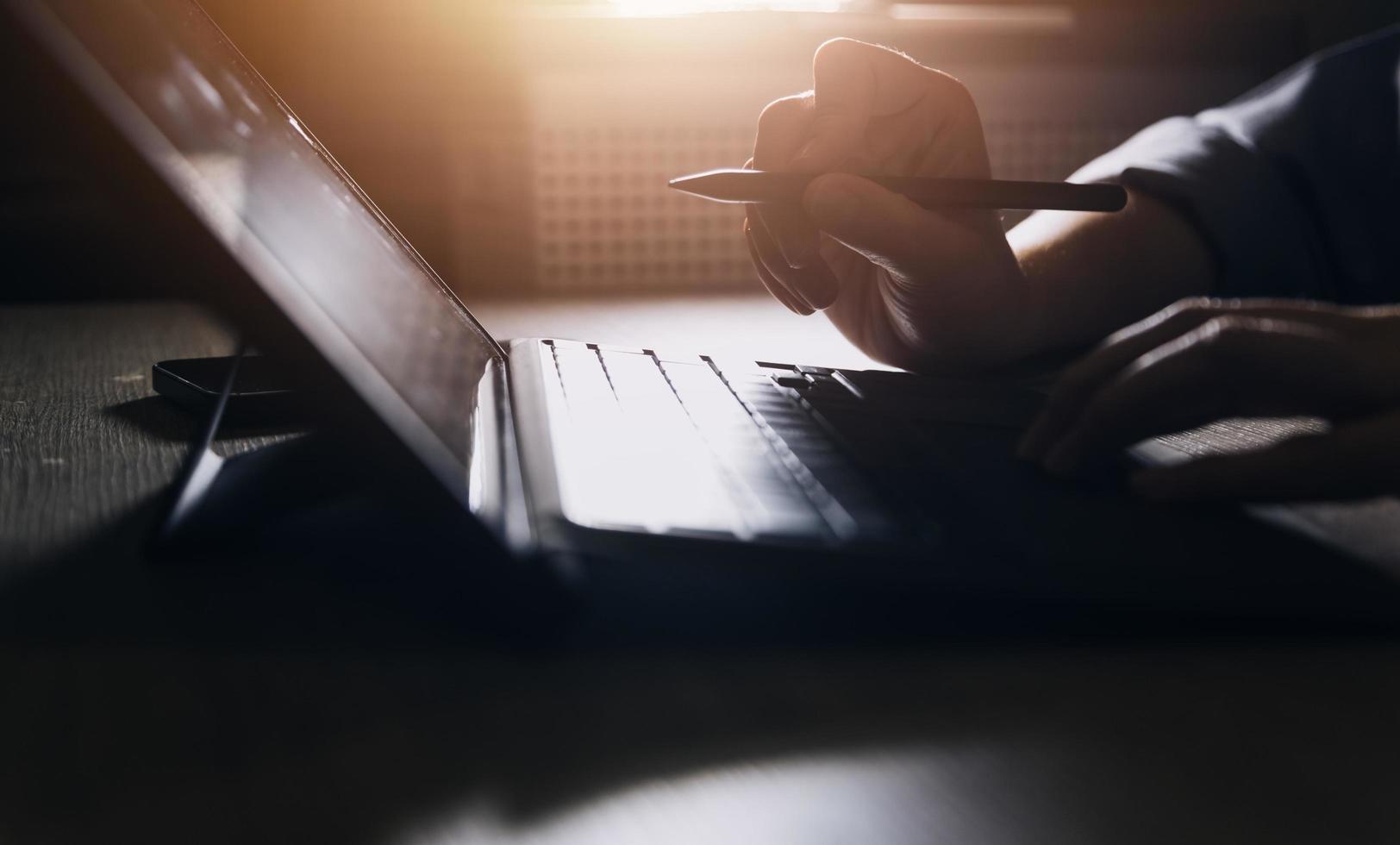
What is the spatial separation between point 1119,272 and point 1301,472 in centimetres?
44

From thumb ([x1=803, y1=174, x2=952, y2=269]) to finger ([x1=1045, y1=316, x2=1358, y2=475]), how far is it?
24 cm

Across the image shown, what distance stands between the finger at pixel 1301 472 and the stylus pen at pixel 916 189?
0.28 meters

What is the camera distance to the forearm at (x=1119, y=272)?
746 mm

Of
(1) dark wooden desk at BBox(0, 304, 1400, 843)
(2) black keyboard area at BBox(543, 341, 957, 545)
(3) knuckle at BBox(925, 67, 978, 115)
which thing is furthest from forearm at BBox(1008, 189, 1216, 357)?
(1) dark wooden desk at BBox(0, 304, 1400, 843)

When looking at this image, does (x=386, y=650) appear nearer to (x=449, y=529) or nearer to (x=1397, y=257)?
(x=449, y=529)

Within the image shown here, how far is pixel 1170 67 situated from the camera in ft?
5.68

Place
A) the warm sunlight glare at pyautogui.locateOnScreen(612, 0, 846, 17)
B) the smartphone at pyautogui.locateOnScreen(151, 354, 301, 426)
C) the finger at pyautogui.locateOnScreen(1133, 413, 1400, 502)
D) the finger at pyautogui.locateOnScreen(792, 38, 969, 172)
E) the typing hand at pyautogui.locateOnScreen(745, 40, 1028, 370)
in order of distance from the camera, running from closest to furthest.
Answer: the finger at pyautogui.locateOnScreen(1133, 413, 1400, 502), the smartphone at pyautogui.locateOnScreen(151, 354, 301, 426), the typing hand at pyautogui.locateOnScreen(745, 40, 1028, 370), the finger at pyautogui.locateOnScreen(792, 38, 969, 172), the warm sunlight glare at pyautogui.locateOnScreen(612, 0, 846, 17)

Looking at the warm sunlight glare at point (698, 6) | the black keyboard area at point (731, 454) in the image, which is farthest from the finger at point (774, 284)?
the warm sunlight glare at point (698, 6)

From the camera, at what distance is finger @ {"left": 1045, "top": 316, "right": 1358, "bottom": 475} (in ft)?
1.19

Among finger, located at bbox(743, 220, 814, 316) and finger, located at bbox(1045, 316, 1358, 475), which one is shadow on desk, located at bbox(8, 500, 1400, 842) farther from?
finger, located at bbox(743, 220, 814, 316)

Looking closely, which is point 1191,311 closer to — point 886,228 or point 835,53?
point 886,228

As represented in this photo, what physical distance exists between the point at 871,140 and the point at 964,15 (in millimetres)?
1059

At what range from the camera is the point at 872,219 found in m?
0.59

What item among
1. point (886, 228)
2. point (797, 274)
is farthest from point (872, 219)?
point (797, 274)
